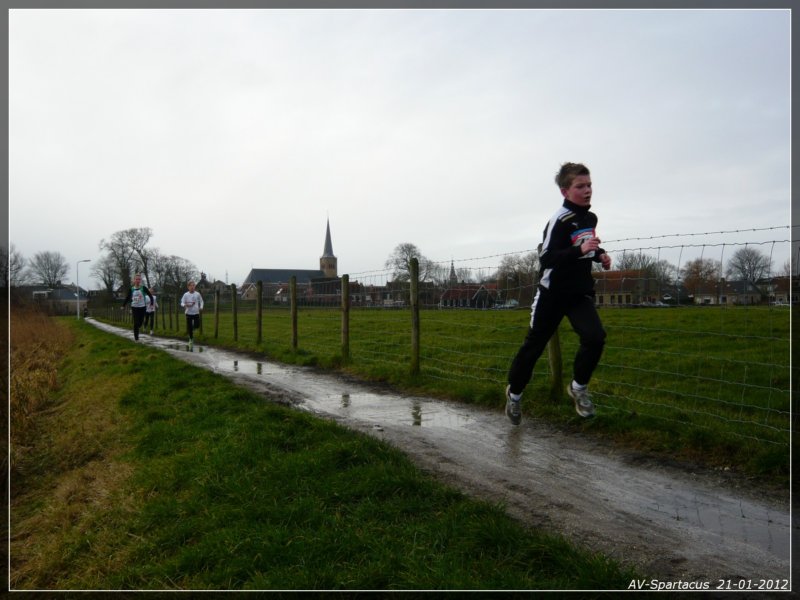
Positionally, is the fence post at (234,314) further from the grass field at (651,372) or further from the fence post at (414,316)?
the fence post at (414,316)

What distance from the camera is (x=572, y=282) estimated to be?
4.28 m

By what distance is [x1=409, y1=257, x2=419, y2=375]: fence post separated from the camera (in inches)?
346

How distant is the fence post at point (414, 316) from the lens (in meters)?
8.80

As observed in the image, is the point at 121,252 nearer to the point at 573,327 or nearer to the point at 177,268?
the point at 177,268

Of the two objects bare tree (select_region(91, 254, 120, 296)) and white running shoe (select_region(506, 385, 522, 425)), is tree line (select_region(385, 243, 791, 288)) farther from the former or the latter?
bare tree (select_region(91, 254, 120, 296))

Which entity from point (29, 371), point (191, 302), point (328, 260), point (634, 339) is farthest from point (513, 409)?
point (328, 260)

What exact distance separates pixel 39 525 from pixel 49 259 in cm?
8466

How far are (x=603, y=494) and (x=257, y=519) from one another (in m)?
2.32

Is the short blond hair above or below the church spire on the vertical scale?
below

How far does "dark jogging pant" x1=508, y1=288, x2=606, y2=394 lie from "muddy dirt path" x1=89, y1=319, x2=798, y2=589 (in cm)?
74

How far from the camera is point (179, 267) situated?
78562 millimetres

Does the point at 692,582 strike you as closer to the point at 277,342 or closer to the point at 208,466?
the point at 208,466

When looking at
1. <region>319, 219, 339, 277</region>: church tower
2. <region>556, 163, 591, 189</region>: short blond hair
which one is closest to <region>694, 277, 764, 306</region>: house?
<region>556, 163, 591, 189</region>: short blond hair

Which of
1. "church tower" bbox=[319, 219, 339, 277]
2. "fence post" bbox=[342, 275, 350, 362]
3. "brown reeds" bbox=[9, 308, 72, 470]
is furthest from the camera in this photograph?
"church tower" bbox=[319, 219, 339, 277]
